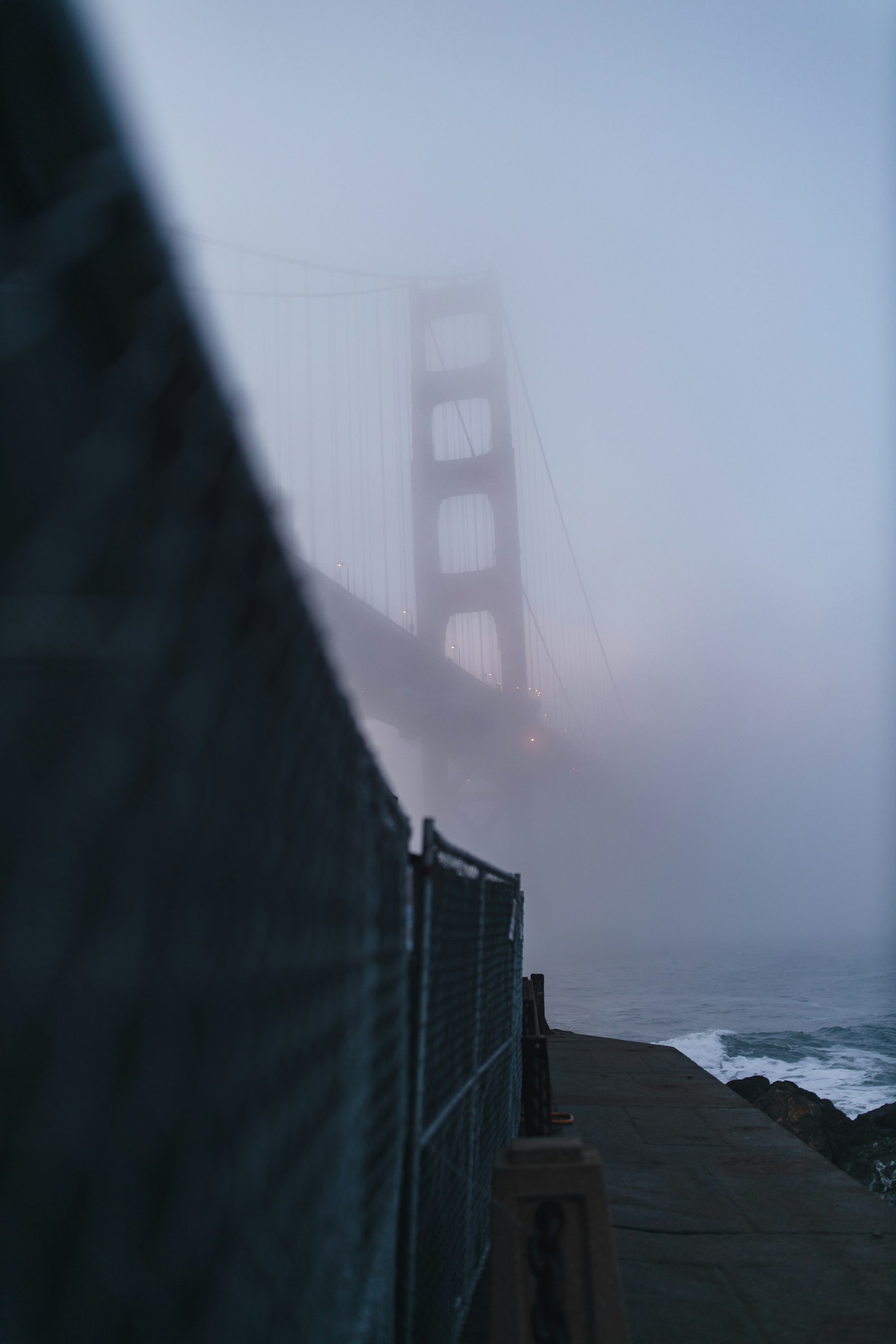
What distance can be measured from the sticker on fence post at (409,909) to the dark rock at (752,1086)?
12.2 m

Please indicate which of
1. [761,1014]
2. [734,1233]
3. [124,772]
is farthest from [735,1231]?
[761,1014]

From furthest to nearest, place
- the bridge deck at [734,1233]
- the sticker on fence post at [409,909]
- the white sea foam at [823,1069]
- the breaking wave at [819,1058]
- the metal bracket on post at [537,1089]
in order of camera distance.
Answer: the breaking wave at [819,1058] → the white sea foam at [823,1069] → the metal bracket on post at [537,1089] → the bridge deck at [734,1233] → the sticker on fence post at [409,909]

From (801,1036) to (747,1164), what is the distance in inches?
1218

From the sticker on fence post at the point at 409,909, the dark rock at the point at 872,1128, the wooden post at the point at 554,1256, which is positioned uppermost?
the sticker on fence post at the point at 409,909

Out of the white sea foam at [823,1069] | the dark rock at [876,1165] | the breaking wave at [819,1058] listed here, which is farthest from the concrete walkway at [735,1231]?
the breaking wave at [819,1058]

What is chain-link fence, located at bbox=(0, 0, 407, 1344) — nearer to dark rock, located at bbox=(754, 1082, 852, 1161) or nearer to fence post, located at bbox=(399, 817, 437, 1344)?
fence post, located at bbox=(399, 817, 437, 1344)

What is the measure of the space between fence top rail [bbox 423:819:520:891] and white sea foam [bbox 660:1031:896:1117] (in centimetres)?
1502

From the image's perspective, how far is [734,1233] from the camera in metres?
4.56

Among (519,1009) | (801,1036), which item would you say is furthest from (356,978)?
(801,1036)

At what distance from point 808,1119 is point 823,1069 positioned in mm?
16884

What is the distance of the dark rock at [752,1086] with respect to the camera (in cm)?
1303

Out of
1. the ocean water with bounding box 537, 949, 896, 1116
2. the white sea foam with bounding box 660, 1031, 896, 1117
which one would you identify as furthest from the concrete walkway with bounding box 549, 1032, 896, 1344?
the ocean water with bounding box 537, 949, 896, 1116

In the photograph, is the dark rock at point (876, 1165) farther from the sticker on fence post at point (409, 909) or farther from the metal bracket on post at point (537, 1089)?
the sticker on fence post at point (409, 909)

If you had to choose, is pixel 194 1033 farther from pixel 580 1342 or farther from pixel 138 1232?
pixel 580 1342
